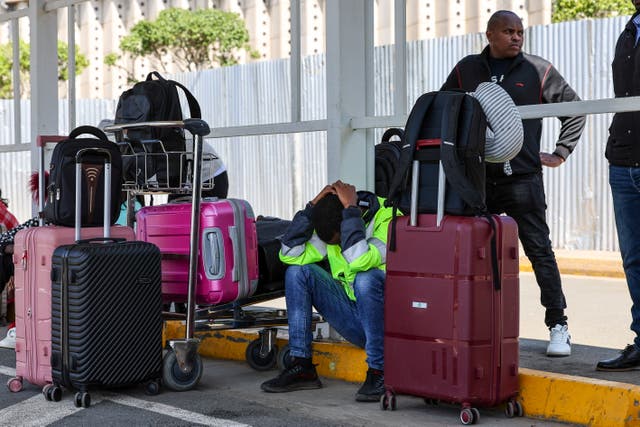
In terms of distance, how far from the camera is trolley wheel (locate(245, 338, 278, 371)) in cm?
651

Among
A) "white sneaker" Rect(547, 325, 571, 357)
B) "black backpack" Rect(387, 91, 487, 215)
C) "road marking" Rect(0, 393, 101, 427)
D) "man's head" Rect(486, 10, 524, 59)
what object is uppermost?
"man's head" Rect(486, 10, 524, 59)

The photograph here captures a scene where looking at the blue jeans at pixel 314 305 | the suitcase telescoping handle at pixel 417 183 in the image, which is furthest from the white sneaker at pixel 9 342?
the suitcase telescoping handle at pixel 417 183

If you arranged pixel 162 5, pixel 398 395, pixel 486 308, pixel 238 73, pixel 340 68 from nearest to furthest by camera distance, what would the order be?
1. pixel 486 308
2. pixel 398 395
3. pixel 340 68
4. pixel 238 73
5. pixel 162 5

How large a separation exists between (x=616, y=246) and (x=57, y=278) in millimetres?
10451

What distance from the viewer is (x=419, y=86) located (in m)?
16.5

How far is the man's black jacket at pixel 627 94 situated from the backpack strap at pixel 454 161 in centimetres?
111

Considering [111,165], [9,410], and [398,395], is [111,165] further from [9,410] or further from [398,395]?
[398,395]

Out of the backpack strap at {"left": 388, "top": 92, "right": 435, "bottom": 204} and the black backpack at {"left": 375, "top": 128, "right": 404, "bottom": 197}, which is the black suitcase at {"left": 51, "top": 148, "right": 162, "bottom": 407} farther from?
the black backpack at {"left": 375, "top": 128, "right": 404, "bottom": 197}

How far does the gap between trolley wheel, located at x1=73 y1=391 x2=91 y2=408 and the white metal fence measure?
10223 mm

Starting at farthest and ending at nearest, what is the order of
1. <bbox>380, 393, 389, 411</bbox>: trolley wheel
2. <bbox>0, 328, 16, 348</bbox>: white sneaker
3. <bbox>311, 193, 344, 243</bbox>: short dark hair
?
<bbox>0, 328, 16, 348</bbox>: white sneaker → <bbox>311, 193, 344, 243</bbox>: short dark hair → <bbox>380, 393, 389, 411</bbox>: trolley wheel

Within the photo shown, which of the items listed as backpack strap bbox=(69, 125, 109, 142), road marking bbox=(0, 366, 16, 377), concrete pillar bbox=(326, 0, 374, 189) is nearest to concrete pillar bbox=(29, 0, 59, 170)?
Result: road marking bbox=(0, 366, 16, 377)

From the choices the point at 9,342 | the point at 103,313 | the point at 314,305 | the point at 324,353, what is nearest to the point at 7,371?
the point at 9,342

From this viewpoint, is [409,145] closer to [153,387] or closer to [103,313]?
[103,313]

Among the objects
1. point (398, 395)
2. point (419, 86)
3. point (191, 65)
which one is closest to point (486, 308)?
point (398, 395)
